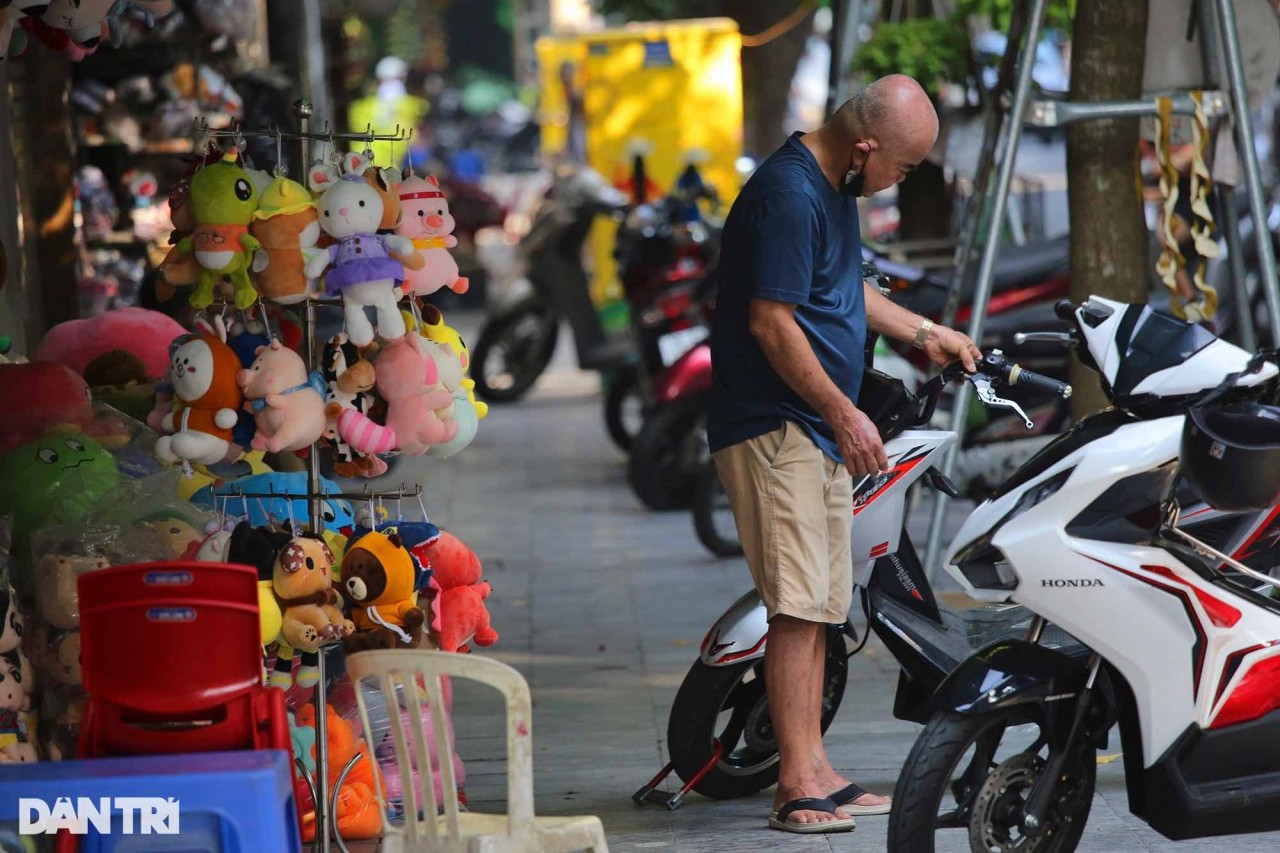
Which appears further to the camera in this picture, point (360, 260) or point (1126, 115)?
point (1126, 115)

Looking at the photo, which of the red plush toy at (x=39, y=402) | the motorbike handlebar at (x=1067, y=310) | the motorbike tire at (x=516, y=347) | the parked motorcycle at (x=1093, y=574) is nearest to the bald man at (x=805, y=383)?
the motorbike handlebar at (x=1067, y=310)

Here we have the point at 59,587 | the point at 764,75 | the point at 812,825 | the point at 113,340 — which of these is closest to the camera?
the point at 59,587

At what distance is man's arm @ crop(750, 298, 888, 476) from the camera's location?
4250mm

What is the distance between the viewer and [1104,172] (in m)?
6.70

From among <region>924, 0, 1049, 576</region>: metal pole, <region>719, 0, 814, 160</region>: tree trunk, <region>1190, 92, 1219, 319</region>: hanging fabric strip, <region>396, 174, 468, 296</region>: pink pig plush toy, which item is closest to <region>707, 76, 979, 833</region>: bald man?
<region>396, 174, 468, 296</region>: pink pig plush toy

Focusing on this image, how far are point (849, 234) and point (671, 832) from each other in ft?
5.14

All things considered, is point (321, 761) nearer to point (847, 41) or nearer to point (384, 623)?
point (384, 623)

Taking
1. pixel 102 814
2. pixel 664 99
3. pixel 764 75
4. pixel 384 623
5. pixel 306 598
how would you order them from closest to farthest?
1. pixel 102 814
2. pixel 306 598
3. pixel 384 623
4. pixel 764 75
5. pixel 664 99

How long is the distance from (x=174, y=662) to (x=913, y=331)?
6.67ft

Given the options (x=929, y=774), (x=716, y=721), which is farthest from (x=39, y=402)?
(x=929, y=774)

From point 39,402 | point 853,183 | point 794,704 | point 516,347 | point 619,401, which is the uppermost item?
point 853,183

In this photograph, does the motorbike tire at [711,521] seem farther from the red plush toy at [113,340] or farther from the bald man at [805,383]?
the bald man at [805,383]

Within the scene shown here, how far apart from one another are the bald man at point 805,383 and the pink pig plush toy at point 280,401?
3.41ft

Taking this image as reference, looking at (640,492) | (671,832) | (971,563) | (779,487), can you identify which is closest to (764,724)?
(671,832)
